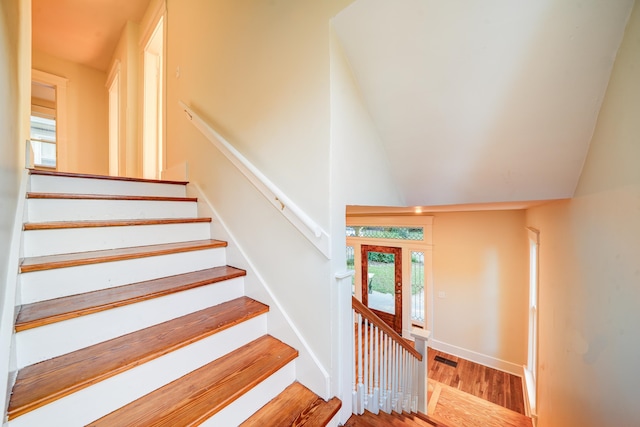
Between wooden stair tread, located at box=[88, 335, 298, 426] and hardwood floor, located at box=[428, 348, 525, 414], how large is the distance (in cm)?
368

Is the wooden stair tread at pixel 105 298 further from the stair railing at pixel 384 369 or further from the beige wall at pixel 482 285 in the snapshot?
the beige wall at pixel 482 285

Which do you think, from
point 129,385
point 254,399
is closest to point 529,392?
point 254,399

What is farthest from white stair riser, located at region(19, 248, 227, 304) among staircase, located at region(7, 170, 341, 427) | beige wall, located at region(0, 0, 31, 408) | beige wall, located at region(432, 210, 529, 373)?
beige wall, located at region(432, 210, 529, 373)

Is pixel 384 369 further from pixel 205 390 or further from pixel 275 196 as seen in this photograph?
pixel 275 196

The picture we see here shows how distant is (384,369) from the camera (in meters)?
1.94

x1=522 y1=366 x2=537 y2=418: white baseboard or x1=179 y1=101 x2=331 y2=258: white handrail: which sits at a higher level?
x1=179 y1=101 x2=331 y2=258: white handrail

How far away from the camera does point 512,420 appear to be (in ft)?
9.07

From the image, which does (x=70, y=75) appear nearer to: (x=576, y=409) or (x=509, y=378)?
(x=576, y=409)

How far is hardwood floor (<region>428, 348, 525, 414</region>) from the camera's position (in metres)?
3.34

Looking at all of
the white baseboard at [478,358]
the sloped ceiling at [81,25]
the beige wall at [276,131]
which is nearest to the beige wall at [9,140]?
the beige wall at [276,131]

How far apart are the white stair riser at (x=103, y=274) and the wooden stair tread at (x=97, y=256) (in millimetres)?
28

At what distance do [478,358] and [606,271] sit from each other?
3.82 m

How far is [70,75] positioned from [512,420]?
7.76 metres

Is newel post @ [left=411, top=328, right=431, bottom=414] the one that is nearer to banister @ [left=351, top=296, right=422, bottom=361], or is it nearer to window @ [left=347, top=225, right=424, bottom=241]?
banister @ [left=351, top=296, right=422, bottom=361]
